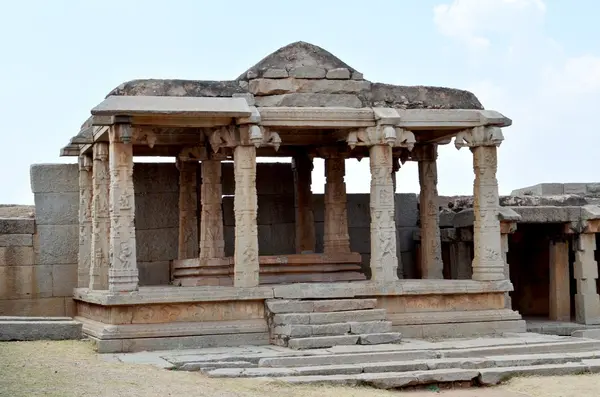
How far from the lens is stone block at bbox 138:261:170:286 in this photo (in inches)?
826

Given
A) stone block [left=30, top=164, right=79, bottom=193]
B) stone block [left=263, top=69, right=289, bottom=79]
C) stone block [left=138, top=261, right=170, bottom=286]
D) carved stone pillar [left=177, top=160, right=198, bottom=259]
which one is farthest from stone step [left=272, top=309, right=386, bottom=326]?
stone block [left=30, top=164, right=79, bottom=193]

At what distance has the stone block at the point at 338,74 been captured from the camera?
17859 millimetres

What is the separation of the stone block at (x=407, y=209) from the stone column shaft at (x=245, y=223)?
690 centimetres

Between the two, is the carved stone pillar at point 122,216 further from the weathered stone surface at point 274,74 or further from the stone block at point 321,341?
the stone block at point 321,341

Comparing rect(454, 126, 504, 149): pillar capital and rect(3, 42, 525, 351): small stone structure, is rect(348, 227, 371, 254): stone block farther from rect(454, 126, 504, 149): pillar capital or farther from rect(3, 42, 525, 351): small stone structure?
rect(454, 126, 504, 149): pillar capital

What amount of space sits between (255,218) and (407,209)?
718 centimetres

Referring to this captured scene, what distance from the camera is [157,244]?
21109mm

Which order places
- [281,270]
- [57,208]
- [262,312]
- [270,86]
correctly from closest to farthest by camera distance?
[262,312] < [270,86] < [281,270] < [57,208]

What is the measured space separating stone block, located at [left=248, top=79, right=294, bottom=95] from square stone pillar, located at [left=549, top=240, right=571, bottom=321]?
333 inches

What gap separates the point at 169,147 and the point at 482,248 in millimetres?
6748

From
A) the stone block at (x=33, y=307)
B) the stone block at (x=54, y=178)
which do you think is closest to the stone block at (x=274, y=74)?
the stone block at (x=54, y=178)

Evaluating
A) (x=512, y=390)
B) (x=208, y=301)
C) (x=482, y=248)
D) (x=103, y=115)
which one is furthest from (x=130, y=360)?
(x=482, y=248)

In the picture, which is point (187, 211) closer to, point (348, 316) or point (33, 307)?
point (33, 307)

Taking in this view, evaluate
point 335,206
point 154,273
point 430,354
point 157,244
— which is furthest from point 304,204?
point 430,354
